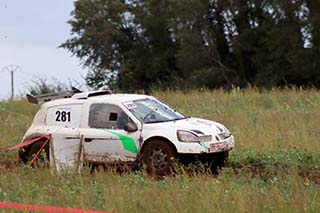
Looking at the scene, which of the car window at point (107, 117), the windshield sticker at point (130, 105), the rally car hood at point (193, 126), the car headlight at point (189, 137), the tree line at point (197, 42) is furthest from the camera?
the tree line at point (197, 42)

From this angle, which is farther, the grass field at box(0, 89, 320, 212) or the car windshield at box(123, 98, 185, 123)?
the car windshield at box(123, 98, 185, 123)

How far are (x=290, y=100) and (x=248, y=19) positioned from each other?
2076 cm

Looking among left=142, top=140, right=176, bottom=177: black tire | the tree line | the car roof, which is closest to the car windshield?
the car roof

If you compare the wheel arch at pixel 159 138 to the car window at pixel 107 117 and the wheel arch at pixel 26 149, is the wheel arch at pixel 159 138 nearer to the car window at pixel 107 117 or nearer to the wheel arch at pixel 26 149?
the car window at pixel 107 117

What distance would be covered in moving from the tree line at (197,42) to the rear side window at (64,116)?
82.3ft

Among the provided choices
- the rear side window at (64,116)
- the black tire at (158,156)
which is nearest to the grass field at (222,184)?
the black tire at (158,156)

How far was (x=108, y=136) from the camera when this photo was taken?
1248 cm

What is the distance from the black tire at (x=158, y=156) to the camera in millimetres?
11664

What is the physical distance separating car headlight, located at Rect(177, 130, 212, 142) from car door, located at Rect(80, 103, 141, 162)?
79cm

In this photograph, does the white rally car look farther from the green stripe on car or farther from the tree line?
the tree line

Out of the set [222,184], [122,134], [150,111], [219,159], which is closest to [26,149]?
[122,134]

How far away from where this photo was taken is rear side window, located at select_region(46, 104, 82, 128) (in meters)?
13.1

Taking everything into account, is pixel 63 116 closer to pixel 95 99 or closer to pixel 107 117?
pixel 95 99

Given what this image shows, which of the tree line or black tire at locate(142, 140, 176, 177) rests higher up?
the tree line
